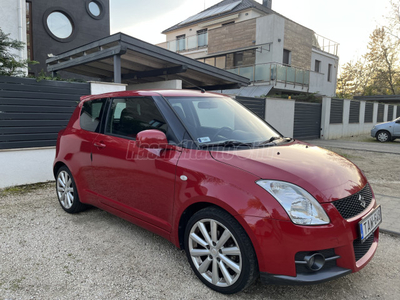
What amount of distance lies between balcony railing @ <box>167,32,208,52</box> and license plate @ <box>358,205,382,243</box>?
2515 centimetres

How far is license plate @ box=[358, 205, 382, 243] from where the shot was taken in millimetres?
2363

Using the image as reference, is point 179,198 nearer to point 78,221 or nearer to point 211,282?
point 211,282

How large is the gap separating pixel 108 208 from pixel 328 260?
98.3 inches

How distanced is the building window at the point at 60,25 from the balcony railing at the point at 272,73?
1057 cm

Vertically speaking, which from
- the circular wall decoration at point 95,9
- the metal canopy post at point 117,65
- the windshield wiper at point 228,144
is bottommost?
the windshield wiper at point 228,144

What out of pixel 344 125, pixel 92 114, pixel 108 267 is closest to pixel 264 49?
pixel 344 125

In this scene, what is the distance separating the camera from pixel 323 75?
81.6 feet

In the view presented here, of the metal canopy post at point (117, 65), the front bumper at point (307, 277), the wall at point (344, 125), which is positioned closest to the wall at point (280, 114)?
the wall at point (344, 125)

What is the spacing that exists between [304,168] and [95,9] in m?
17.0

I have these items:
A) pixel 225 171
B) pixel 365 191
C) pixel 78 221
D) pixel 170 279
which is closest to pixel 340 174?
pixel 365 191

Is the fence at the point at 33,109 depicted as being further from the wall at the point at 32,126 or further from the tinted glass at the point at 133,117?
the tinted glass at the point at 133,117

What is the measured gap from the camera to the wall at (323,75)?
23.8 metres

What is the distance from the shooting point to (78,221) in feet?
13.6

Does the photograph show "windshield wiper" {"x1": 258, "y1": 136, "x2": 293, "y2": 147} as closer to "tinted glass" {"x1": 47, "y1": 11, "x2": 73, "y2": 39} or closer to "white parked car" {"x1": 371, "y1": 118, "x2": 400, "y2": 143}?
"tinted glass" {"x1": 47, "y1": 11, "x2": 73, "y2": 39}
